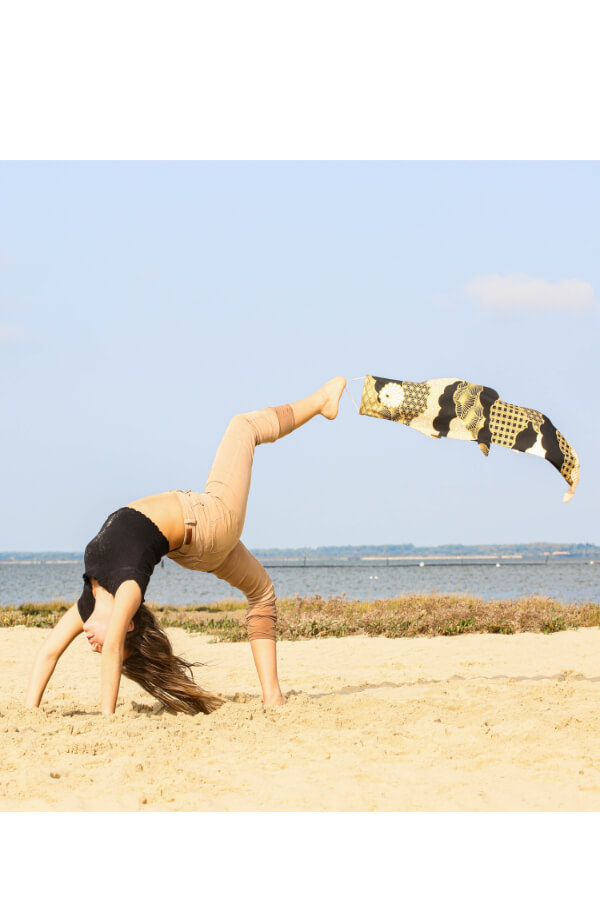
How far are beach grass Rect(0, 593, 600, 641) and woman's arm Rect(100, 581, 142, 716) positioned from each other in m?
6.22

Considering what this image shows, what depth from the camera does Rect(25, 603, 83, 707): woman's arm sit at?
494 centimetres

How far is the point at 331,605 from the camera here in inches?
537

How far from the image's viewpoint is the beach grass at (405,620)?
1077 cm

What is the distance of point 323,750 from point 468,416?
→ 268cm

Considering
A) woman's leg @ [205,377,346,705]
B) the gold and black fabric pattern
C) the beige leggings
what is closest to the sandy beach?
woman's leg @ [205,377,346,705]

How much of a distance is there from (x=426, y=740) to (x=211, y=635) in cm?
721

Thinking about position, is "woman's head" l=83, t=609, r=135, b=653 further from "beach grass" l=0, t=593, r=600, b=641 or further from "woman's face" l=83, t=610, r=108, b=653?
"beach grass" l=0, t=593, r=600, b=641

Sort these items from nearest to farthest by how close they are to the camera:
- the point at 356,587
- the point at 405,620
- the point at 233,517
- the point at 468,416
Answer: the point at 233,517 < the point at 468,416 < the point at 405,620 < the point at 356,587

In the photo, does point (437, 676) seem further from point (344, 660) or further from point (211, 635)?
point (211, 635)

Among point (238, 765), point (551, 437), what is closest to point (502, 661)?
point (551, 437)

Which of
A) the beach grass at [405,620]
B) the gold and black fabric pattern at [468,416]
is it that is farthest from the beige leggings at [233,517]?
the beach grass at [405,620]

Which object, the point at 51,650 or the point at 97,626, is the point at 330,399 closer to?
the point at 97,626

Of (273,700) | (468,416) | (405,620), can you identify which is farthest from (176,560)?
(405,620)

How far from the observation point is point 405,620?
36.4ft
